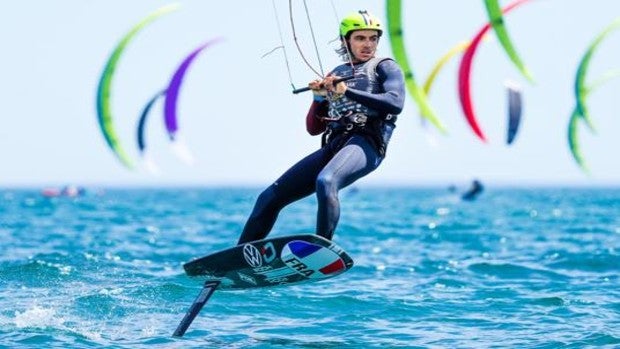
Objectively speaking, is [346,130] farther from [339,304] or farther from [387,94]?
[339,304]

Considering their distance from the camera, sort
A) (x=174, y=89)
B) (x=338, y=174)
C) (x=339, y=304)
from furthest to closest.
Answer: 1. (x=174, y=89)
2. (x=339, y=304)
3. (x=338, y=174)

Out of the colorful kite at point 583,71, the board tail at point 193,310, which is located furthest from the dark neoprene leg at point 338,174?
the colorful kite at point 583,71

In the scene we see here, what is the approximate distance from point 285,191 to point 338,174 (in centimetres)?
59

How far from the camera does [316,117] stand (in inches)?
311

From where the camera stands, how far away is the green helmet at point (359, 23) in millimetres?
7547

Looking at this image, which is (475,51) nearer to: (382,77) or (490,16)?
(490,16)

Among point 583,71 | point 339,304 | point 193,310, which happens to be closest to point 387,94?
point 193,310

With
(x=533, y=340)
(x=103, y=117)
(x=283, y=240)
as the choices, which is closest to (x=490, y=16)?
(x=533, y=340)

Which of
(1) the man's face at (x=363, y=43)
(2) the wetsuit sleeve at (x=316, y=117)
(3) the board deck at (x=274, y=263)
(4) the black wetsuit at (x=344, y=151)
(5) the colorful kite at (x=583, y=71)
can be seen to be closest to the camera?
(4) the black wetsuit at (x=344, y=151)

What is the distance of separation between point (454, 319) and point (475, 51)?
1709 centimetres

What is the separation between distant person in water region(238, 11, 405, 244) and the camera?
7.31 metres

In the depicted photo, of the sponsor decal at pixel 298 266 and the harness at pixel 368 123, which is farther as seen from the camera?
the sponsor decal at pixel 298 266

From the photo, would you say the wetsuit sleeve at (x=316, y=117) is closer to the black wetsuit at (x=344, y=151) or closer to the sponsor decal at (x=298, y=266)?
the black wetsuit at (x=344, y=151)

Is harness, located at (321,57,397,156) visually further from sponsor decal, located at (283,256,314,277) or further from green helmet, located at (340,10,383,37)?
sponsor decal, located at (283,256,314,277)
